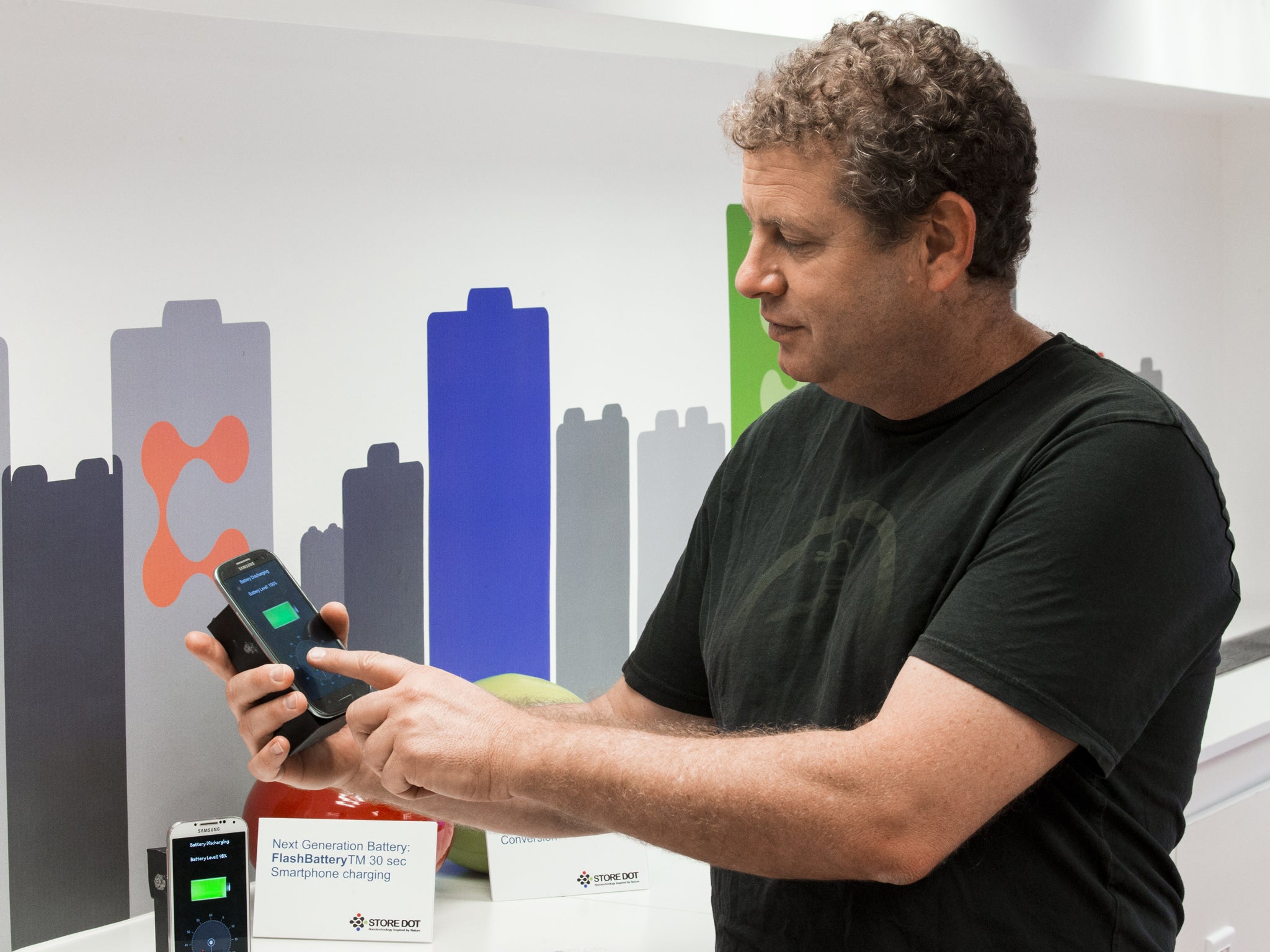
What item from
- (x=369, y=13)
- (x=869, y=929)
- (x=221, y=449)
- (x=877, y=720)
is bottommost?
(x=869, y=929)

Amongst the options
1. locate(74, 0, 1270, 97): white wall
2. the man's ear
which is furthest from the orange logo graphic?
the man's ear

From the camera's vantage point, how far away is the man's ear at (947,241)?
3.06 ft

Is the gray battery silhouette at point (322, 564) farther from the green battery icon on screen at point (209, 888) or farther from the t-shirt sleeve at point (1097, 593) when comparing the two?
the t-shirt sleeve at point (1097, 593)

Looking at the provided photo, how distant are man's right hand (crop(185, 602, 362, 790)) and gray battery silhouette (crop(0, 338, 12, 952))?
0.41 meters

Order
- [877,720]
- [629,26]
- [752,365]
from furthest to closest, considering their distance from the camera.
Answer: [752,365] < [629,26] < [877,720]

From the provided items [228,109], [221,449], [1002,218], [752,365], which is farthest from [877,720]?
[752,365]

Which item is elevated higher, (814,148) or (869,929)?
(814,148)

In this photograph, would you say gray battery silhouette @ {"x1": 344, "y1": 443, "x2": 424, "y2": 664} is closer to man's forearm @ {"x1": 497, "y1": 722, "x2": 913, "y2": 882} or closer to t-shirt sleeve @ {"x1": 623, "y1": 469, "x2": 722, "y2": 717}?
t-shirt sleeve @ {"x1": 623, "y1": 469, "x2": 722, "y2": 717}

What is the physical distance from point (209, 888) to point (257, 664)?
Answer: 0.29 m

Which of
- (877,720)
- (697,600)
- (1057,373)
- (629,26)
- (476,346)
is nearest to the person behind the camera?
(877,720)

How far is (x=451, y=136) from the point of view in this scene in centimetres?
167

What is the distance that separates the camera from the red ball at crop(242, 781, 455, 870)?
1438mm

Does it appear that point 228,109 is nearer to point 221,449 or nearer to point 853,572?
point 221,449

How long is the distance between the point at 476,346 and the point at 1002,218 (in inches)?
36.0
